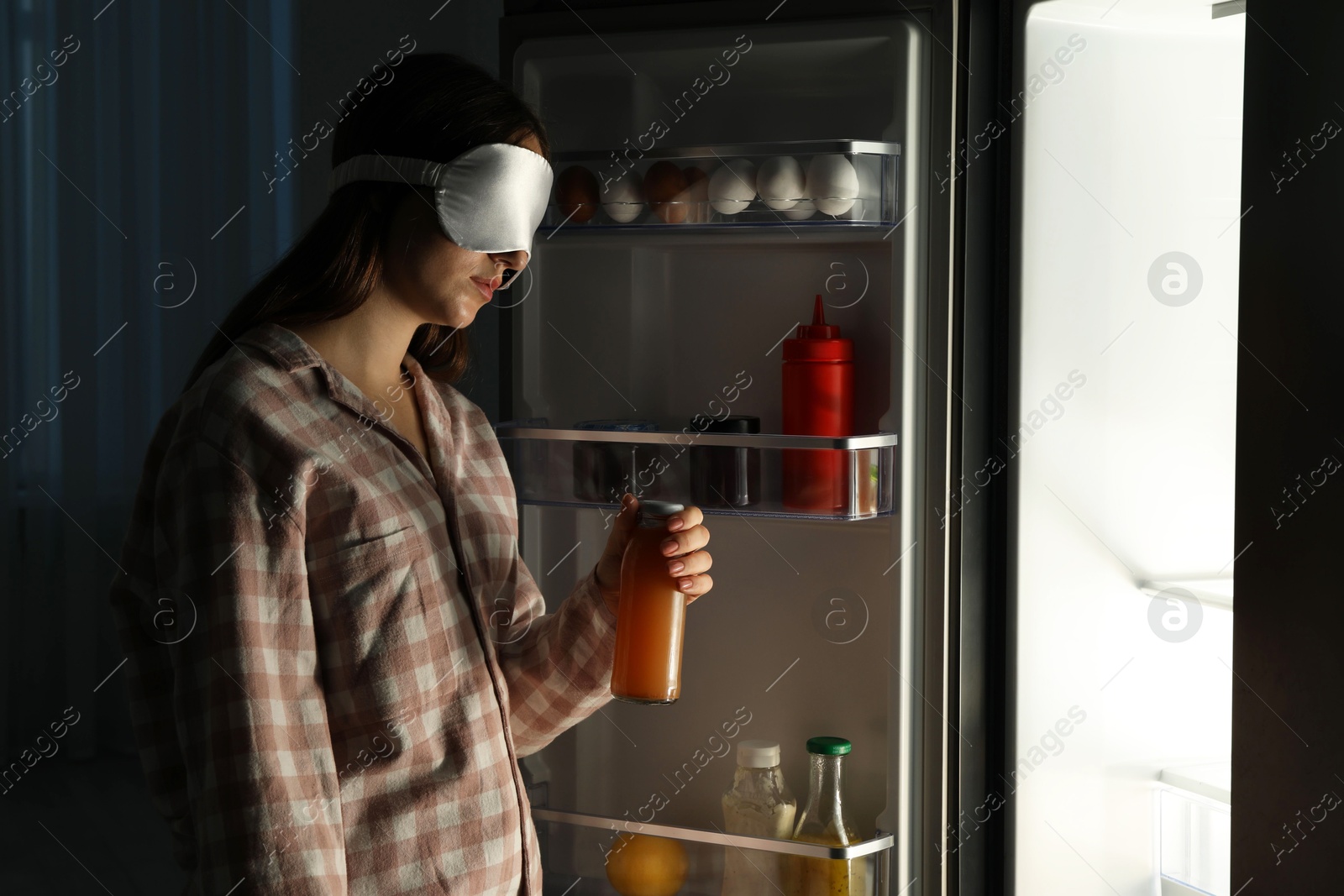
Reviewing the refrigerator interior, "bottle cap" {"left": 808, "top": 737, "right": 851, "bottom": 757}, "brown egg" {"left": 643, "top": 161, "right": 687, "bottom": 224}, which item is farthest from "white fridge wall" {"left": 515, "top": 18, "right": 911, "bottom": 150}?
"bottle cap" {"left": 808, "top": 737, "right": 851, "bottom": 757}

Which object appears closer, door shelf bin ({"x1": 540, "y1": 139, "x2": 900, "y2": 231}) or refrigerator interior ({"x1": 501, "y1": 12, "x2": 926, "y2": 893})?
door shelf bin ({"x1": 540, "y1": 139, "x2": 900, "y2": 231})

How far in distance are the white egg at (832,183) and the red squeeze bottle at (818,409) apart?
5.1 inches

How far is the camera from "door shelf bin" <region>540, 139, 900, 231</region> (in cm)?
138

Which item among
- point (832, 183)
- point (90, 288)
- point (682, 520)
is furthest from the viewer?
point (90, 288)

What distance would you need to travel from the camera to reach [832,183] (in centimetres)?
137

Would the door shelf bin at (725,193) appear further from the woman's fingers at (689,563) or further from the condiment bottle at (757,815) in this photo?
the condiment bottle at (757,815)

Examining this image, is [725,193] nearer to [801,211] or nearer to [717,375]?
[801,211]

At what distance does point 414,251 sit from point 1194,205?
96cm

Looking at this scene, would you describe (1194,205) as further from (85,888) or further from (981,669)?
(85,888)

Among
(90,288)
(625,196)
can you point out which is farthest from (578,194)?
(90,288)

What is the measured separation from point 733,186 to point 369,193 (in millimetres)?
498

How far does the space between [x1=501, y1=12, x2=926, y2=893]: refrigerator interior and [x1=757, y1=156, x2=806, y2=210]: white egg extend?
1.9 inches

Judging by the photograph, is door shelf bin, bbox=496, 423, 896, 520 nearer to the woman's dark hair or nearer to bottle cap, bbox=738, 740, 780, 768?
bottle cap, bbox=738, 740, 780, 768

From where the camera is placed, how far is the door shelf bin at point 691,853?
1446 mm
